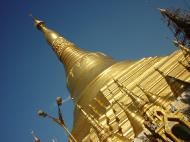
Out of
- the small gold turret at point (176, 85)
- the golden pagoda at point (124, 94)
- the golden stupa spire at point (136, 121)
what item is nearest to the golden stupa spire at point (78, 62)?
the golden pagoda at point (124, 94)

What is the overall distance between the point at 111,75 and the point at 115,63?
2.92 m

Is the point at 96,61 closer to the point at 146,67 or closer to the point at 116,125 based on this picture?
the point at 146,67

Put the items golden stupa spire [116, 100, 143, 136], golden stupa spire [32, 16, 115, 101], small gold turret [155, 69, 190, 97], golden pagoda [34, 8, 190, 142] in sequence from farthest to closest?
golden stupa spire [32, 16, 115, 101], small gold turret [155, 69, 190, 97], golden stupa spire [116, 100, 143, 136], golden pagoda [34, 8, 190, 142]

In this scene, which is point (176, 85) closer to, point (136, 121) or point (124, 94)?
point (136, 121)

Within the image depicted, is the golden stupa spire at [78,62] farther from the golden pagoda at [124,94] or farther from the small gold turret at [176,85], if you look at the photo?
the small gold turret at [176,85]

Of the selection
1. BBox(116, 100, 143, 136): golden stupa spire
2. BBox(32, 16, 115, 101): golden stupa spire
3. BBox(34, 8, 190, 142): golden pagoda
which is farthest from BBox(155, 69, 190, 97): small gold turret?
BBox(32, 16, 115, 101): golden stupa spire

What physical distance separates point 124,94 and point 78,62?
887 centimetres

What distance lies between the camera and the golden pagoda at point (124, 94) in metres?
16.4

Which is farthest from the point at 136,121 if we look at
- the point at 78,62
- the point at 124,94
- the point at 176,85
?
Result: the point at 78,62

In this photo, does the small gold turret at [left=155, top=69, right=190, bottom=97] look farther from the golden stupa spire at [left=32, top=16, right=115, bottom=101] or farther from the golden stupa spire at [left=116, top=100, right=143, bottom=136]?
the golden stupa spire at [left=32, top=16, right=115, bottom=101]

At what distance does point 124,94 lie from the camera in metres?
23.7

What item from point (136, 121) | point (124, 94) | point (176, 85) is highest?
point (124, 94)

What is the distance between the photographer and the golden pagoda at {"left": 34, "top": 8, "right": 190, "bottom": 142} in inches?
644

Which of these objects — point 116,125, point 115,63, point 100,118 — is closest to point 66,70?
point 115,63
